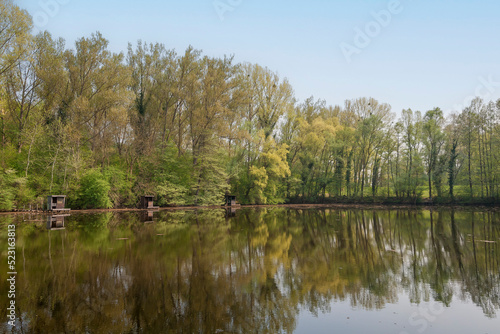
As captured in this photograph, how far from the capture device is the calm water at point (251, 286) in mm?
5648

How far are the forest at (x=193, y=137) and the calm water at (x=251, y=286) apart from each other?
21.0m

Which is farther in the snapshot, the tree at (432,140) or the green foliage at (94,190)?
the tree at (432,140)

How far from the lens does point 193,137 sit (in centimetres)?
4138

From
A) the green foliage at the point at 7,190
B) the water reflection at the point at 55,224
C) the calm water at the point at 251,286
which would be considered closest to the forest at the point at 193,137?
the green foliage at the point at 7,190

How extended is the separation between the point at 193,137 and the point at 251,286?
3500cm

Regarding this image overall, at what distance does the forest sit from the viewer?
31141 mm

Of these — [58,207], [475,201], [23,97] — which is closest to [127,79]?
[23,97]

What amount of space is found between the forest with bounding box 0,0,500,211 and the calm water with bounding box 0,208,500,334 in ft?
69.1

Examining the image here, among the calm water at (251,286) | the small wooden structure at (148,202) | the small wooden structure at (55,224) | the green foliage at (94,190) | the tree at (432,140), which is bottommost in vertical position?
the calm water at (251,286)

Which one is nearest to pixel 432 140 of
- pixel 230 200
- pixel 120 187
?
pixel 230 200

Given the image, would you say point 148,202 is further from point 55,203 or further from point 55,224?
point 55,224

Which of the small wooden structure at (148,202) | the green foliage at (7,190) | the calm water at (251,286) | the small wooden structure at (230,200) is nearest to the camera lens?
the calm water at (251,286)

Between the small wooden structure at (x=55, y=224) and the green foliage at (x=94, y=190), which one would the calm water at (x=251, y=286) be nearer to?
the small wooden structure at (x=55, y=224)

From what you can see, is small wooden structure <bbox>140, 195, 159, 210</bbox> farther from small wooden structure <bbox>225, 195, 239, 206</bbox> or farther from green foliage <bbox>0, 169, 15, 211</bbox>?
green foliage <bbox>0, 169, 15, 211</bbox>
